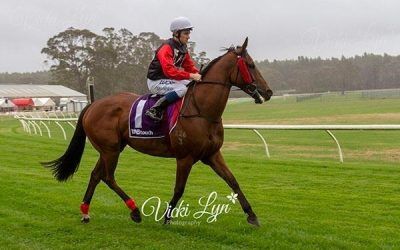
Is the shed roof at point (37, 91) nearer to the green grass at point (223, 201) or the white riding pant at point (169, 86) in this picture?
the green grass at point (223, 201)

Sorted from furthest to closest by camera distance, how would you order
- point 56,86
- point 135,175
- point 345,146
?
point 56,86
point 345,146
point 135,175

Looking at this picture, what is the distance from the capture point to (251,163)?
1015cm

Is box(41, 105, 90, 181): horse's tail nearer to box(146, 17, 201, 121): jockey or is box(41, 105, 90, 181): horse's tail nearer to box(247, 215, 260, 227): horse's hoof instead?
box(146, 17, 201, 121): jockey

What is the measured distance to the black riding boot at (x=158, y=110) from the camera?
521cm

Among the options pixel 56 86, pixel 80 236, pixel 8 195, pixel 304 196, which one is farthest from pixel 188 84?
pixel 56 86

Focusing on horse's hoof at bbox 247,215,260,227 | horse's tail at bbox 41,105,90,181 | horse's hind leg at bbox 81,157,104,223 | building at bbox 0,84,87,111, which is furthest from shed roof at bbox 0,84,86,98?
horse's hoof at bbox 247,215,260,227

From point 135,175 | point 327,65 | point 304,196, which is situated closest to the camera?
point 304,196

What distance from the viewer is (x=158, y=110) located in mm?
5250

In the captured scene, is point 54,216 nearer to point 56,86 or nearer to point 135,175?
point 135,175

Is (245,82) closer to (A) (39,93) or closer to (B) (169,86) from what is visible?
(B) (169,86)

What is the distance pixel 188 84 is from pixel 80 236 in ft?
5.94

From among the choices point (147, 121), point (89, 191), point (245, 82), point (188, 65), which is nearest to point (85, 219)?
point (89, 191)

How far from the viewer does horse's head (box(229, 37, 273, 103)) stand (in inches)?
199

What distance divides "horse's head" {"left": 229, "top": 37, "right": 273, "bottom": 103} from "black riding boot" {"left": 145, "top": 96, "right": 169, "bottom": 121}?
2.33 ft
